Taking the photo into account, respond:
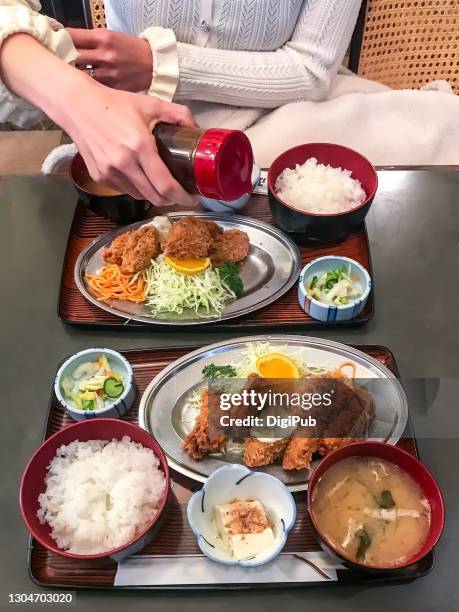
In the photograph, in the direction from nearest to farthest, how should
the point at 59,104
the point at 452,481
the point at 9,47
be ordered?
the point at 452,481
the point at 59,104
the point at 9,47

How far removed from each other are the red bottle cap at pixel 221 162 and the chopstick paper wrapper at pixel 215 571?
820mm

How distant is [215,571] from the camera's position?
1.11 m

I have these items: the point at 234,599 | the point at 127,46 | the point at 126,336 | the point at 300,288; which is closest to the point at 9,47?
the point at 127,46

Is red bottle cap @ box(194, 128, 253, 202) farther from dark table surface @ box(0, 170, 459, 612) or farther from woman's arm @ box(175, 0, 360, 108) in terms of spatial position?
woman's arm @ box(175, 0, 360, 108)

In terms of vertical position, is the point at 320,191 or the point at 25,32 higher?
the point at 25,32

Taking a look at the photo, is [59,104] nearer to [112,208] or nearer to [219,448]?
[112,208]

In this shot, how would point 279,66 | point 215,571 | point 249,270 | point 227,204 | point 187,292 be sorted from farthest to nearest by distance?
point 279,66 < point 227,204 < point 249,270 < point 187,292 < point 215,571

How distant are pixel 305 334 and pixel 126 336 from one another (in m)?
0.48

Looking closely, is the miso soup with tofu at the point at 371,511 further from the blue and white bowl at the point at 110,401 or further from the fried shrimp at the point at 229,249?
the fried shrimp at the point at 229,249

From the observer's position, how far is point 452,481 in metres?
1.23

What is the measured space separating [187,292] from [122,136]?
460 millimetres

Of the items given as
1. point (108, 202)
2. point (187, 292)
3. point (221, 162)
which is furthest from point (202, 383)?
point (108, 202)

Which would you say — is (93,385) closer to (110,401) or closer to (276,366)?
(110,401)

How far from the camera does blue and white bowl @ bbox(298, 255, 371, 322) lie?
4.87 ft
